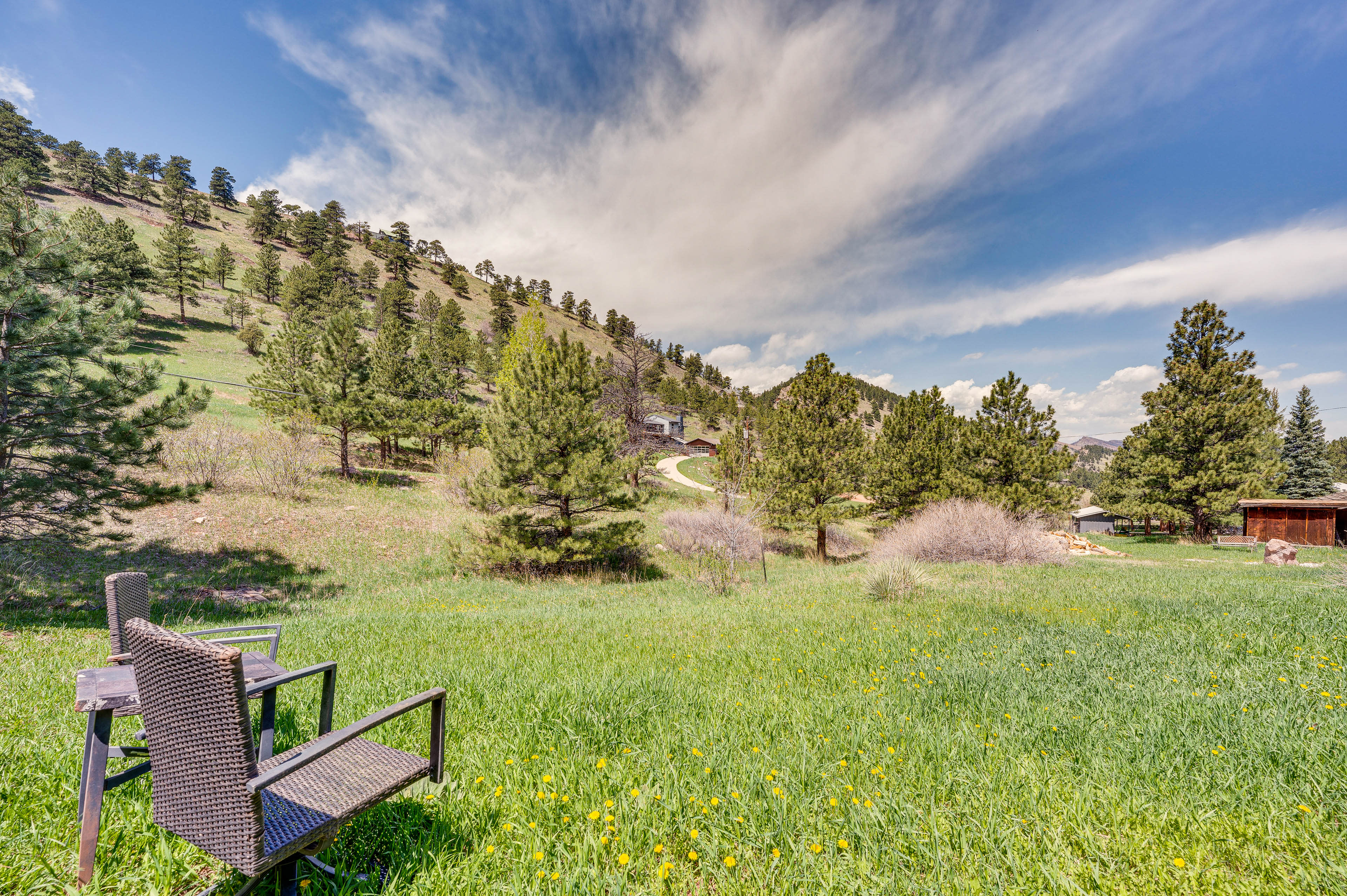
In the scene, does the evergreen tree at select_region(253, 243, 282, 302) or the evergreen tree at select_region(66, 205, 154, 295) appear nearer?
the evergreen tree at select_region(66, 205, 154, 295)

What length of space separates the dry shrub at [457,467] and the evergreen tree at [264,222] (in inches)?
3163

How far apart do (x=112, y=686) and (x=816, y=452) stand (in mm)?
20837

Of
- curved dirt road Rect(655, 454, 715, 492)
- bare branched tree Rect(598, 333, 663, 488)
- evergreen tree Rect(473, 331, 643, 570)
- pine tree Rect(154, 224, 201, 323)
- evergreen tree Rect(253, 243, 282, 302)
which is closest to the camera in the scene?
evergreen tree Rect(473, 331, 643, 570)

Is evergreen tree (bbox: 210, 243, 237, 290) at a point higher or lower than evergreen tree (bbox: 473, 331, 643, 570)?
higher

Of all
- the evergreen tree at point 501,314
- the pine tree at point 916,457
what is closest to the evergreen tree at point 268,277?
the evergreen tree at point 501,314

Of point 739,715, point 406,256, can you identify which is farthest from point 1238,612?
point 406,256

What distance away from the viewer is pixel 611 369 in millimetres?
35844

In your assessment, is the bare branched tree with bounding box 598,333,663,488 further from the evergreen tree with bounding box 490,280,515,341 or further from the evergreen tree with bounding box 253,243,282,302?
the evergreen tree with bounding box 253,243,282,302

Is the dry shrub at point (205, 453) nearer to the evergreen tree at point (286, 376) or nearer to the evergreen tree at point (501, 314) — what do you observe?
the evergreen tree at point (286, 376)

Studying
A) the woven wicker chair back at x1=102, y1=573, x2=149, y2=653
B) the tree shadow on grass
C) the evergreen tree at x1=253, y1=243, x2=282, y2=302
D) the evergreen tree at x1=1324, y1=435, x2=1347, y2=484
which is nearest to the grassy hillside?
the evergreen tree at x1=253, y1=243, x2=282, y2=302

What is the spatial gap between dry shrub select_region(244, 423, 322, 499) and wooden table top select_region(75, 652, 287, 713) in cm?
1959

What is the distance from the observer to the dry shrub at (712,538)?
52.3 ft

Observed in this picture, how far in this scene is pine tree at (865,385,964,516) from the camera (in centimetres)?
2336

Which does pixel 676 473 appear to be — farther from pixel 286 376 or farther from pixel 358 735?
pixel 358 735
